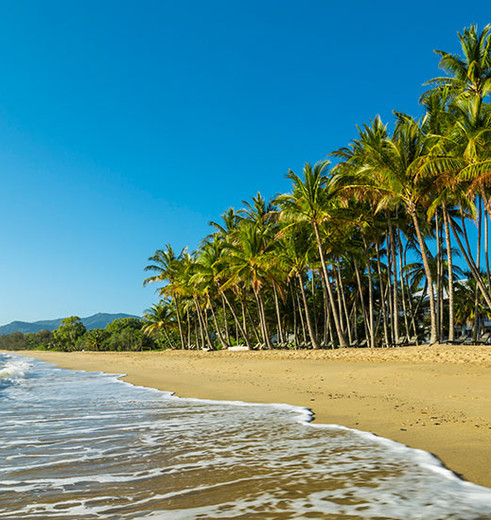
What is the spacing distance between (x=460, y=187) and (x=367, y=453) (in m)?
16.6

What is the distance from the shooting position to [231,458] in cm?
396

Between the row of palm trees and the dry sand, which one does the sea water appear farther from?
the row of palm trees

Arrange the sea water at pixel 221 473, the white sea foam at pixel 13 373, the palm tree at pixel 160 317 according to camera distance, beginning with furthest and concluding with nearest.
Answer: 1. the palm tree at pixel 160 317
2. the white sea foam at pixel 13 373
3. the sea water at pixel 221 473

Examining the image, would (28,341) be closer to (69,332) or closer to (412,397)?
(69,332)

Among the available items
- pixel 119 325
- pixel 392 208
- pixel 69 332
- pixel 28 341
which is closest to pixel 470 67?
pixel 392 208

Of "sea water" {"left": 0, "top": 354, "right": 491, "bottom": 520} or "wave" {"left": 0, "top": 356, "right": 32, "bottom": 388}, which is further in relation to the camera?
"wave" {"left": 0, "top": 356, "right": 32, "bottom": 388}

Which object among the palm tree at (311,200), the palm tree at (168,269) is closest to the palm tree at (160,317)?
the palm tree at (168,269)

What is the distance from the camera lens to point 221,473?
349cm

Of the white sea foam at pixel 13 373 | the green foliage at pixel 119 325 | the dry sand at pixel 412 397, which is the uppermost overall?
the green foliage at pixel 119 325

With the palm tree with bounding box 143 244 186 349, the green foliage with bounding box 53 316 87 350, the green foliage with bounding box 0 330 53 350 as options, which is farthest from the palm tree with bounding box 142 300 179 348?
the green foliage with bounding box 0 330 53 350

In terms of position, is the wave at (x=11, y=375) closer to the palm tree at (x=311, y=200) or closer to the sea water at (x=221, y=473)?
the sea water at (x=221, y=473)

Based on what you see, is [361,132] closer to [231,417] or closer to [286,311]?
[231,417]

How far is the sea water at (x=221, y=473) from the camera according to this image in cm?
269

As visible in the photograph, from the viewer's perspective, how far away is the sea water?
8.82 feet
